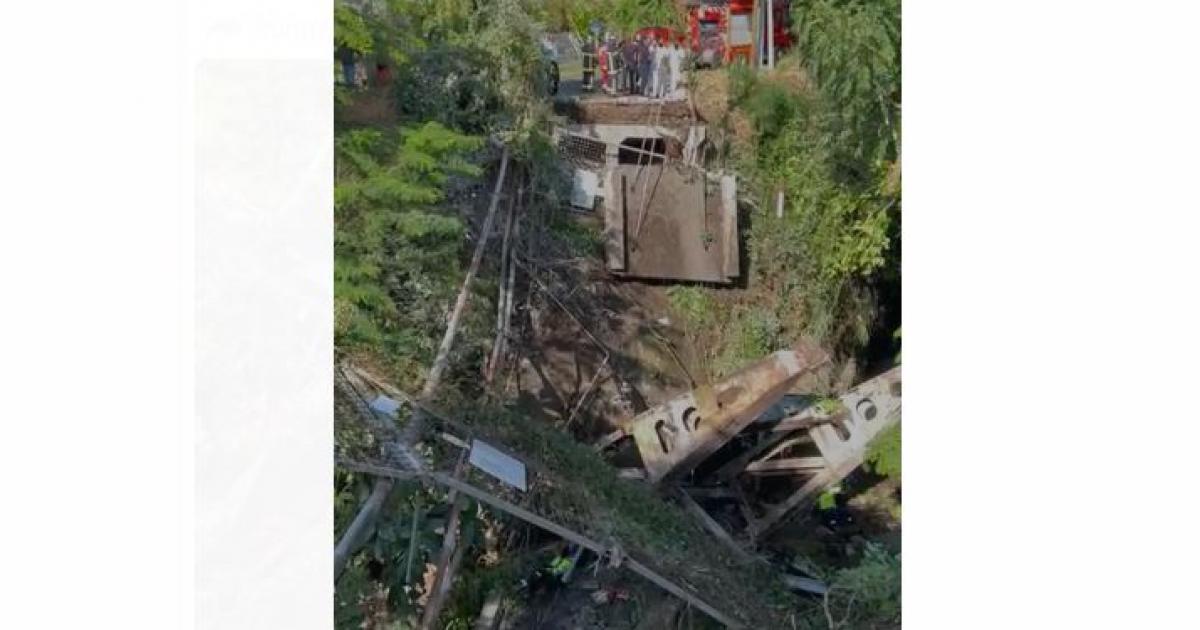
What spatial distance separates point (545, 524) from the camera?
9.73 feet

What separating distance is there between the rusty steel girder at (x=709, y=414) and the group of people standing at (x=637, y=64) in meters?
0.92

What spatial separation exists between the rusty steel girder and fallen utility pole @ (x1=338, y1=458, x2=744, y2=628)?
0.85ft

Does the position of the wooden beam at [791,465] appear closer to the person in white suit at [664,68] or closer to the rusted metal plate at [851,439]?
the rusted metal plate at [851,439]

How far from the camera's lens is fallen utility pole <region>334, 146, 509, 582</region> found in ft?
9.49

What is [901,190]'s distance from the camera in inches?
118

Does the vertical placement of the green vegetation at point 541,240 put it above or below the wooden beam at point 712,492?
above

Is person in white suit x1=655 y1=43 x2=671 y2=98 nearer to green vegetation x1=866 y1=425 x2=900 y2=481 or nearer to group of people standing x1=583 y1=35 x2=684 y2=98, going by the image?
group of people standing x1=583 y1=35 x2=684 y2=98

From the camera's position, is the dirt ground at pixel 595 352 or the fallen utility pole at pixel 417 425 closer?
the fallen utility pole at pixel 417 425

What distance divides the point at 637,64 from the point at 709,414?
108 cm

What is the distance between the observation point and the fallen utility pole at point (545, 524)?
289 centimetres

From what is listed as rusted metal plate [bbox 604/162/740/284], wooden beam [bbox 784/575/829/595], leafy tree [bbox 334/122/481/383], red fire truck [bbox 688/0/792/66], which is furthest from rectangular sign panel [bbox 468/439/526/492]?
red fire truck [bbox 688/0/792/66]

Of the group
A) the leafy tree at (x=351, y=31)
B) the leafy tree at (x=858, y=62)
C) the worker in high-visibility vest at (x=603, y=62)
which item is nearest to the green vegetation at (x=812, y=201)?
the leafy tree at (x=858, y=62)
